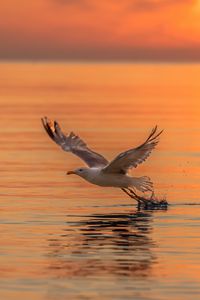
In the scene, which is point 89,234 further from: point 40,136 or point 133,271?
point 40,136

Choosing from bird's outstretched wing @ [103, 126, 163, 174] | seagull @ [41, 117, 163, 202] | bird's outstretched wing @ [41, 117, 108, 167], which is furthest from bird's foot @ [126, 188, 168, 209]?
bird's outstretched wing @ [103, 126, 163, 174]

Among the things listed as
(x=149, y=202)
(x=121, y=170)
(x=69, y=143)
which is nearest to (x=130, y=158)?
(x=121, y=170)

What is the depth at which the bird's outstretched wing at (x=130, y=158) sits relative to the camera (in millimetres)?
24289

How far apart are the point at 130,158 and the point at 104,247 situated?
371cm

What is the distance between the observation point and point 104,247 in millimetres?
21406

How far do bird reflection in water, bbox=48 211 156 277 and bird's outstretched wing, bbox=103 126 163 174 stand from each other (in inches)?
36.0

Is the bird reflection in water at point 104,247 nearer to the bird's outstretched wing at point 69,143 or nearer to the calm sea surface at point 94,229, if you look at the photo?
the calm sea surface at point 94,229

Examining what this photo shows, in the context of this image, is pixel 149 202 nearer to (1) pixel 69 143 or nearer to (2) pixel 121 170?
(2) pixel 121 170

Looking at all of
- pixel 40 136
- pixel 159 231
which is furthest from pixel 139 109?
pixel 159 231

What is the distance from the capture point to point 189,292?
1789 centimetres

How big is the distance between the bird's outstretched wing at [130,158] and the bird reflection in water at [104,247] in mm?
915

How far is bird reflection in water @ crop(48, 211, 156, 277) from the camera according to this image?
19453 millimetres

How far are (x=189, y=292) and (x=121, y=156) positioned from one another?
22.2 feet

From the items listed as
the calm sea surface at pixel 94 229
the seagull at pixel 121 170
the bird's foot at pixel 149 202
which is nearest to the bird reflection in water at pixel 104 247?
the calm sea surface at pixel 94 229
